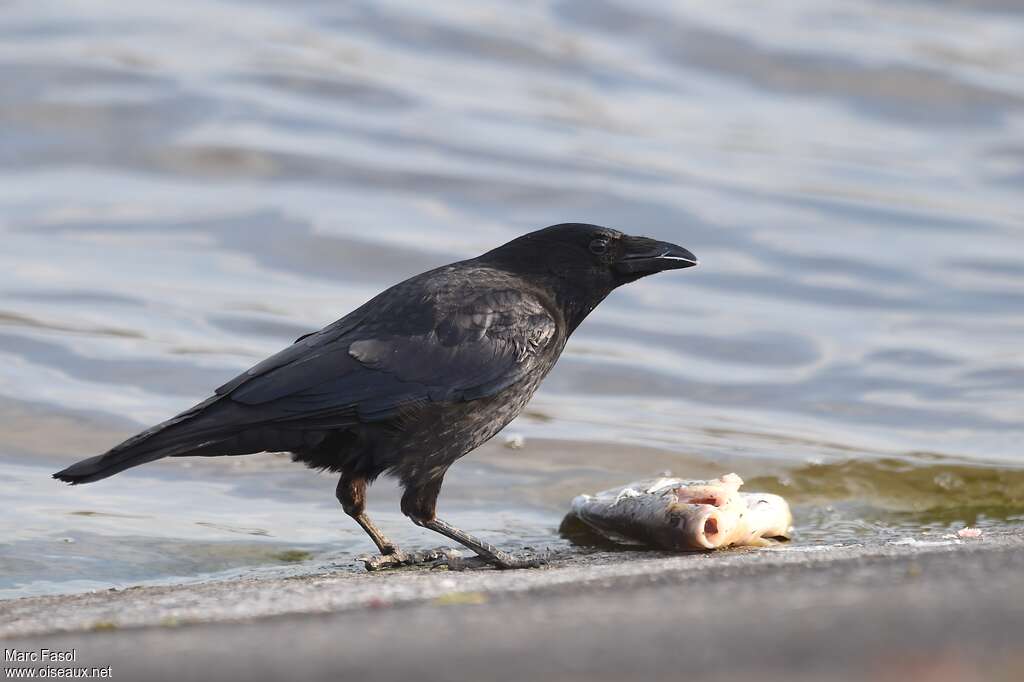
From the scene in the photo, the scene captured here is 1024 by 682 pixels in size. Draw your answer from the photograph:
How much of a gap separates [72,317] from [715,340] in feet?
15.6

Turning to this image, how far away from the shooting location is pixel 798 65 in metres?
18.1

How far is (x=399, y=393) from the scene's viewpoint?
569 cm

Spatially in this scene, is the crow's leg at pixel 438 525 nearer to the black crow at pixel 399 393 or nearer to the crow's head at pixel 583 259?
the black crow at pixel 399 393

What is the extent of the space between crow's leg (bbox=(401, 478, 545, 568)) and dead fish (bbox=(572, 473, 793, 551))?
1.48 ft

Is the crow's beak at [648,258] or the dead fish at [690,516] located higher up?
the crow's beak at [648,258]

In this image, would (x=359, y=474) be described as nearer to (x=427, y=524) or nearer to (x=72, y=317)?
(x=427, y=524)

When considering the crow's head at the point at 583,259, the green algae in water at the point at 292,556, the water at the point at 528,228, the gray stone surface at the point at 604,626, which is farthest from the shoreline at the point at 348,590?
the crow's head at the point at 583,259

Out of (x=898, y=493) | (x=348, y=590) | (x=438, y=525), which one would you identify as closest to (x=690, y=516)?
(x=438, y=525)

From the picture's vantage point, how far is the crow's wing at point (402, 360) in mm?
5602

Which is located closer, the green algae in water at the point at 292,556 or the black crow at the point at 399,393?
the black crow at the point at 399,393

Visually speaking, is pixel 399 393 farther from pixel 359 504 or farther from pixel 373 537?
pixel 373 537

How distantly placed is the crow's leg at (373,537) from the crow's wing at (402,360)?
0.41 meters

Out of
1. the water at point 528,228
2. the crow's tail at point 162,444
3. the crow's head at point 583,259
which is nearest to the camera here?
the crow's tail at point 162,444

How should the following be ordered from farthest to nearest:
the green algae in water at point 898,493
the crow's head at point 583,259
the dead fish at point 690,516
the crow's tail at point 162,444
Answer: the green algae in water at point 898,493 < the crow's head at point 583,259 < the dead fish at point 690,516 < the crow's tail at point 162,444
